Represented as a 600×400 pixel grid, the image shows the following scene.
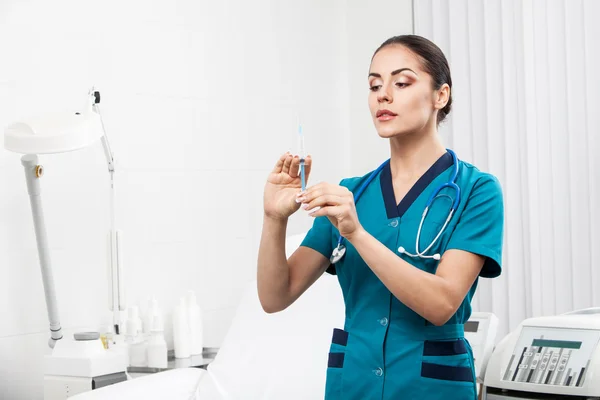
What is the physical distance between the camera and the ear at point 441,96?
137 centimetres

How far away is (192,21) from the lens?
120 inches

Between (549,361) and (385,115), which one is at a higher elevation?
(385,115)

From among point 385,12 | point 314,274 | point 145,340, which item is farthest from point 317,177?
point 314,274

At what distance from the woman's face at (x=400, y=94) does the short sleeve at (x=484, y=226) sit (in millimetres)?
156

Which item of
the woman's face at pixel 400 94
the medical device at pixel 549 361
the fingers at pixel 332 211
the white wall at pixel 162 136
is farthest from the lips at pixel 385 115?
the white wall at pixel 162 136

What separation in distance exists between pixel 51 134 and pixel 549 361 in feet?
4.58

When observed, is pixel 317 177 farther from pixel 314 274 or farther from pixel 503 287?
pixel 314 274

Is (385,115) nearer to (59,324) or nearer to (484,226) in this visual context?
(484,226)

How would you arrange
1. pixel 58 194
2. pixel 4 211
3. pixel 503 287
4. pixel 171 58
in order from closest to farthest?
pixel 4 211 → pixel 58 194 → pixel 171 58 → pixel 503 287

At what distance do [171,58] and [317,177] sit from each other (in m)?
0.97

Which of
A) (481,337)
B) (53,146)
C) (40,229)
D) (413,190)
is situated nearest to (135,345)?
(40,229)

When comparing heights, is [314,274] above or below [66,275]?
above

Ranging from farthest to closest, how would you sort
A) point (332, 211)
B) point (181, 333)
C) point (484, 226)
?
point (181, 333), point (484, 226), point (332, 211)

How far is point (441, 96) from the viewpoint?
138 cm
